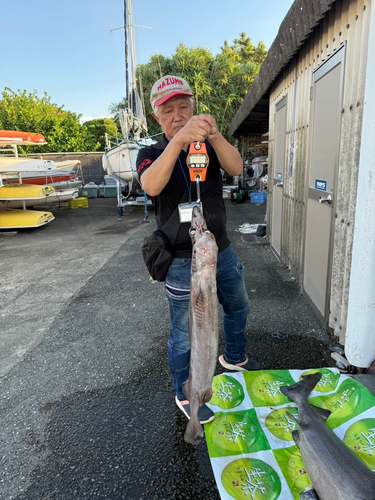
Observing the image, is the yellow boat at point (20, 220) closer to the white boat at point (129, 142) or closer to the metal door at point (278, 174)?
the white boat at point (129, 142)

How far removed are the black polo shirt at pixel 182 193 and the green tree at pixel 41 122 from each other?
26045mm

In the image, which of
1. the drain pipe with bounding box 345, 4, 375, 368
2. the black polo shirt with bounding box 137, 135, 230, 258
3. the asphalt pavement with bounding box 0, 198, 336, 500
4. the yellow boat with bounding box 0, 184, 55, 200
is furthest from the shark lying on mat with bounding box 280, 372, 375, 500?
the yellow boat with bounding box 0, 184, 55, 200

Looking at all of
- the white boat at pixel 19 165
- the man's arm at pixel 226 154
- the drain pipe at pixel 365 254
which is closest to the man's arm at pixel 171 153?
the man's arm at pixel 226 154

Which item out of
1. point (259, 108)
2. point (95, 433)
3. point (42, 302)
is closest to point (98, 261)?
point (42, 302)

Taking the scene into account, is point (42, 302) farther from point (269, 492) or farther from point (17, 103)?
point (17, 103)

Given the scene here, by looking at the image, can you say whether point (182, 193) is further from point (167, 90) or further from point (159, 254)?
point (167, 90)

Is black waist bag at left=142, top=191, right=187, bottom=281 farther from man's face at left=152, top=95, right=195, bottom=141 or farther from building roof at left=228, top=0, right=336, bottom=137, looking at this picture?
building roof at left=228, top=0, right=336, bottom=137

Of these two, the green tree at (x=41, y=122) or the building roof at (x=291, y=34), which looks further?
the green tree at (x=41, y=122)

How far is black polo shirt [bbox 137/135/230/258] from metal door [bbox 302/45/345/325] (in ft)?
6.11

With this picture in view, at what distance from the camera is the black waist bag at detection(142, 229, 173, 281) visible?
95.4 inches

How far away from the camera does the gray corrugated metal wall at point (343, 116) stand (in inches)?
125

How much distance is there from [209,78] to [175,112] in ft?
81.4

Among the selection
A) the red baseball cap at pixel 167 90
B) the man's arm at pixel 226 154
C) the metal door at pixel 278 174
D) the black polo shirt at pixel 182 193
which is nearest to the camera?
the man's arm at pixel 226 154

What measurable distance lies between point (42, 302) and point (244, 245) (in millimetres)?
4887
